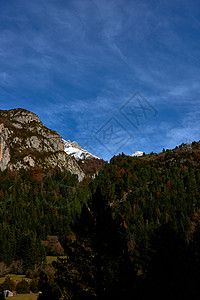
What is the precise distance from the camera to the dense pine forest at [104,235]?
14.7 m

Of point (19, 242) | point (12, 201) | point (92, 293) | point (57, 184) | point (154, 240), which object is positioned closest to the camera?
point (92, 293)

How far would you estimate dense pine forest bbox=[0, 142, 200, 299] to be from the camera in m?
14.7

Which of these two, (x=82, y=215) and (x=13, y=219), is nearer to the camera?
(x=82, y=215)

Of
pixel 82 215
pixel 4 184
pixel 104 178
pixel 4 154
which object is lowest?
pixel 82 215

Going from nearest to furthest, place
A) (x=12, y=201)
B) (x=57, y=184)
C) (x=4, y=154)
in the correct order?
(x=12, y=201) < (x=57, y=184) < (x=4, y=154)

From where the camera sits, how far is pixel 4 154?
178 metres

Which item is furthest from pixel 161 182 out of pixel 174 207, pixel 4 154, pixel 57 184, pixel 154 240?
pixel 154 240

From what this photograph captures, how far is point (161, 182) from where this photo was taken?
163250mm

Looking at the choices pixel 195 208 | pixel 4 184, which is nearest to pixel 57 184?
pixel 4 184

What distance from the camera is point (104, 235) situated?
16.3m

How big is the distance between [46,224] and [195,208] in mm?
82979

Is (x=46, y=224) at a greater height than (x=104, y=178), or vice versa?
(x=104, y=178)

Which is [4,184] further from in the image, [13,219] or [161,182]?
[161,182]

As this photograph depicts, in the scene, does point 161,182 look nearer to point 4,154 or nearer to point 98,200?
point 4,154
